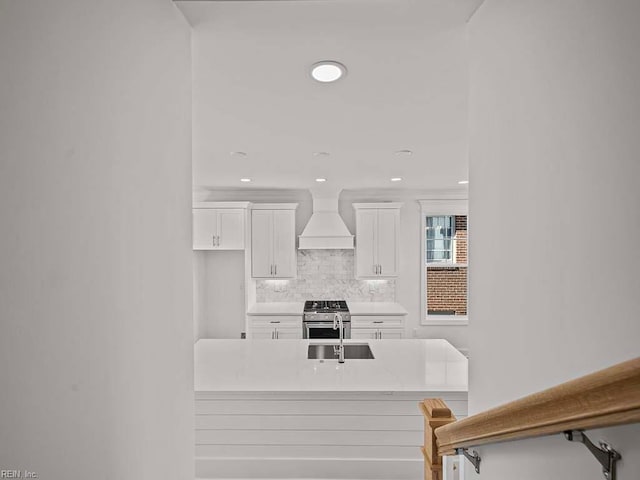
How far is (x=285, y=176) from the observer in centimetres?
467

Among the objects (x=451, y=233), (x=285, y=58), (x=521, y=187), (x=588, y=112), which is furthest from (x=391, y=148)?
(x=451, y=233)

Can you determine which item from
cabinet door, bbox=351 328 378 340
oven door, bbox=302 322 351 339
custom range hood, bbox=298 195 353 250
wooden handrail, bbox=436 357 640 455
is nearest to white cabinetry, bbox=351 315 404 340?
cabinet door, bbox=351 328 378 340

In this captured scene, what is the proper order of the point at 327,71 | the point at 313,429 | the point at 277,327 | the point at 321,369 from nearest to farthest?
the point at 327,71 → the point at 313,429 → the point at 321,369 → the point at 277,327

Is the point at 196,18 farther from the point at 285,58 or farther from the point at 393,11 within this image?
the point at 393,11

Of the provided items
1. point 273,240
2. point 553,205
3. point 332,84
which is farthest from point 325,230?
point 553,205

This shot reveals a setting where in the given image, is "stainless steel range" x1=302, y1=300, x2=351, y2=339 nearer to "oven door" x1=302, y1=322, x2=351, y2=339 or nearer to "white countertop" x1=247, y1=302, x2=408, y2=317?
"oven door" x1=302, y1=322, x2=351, y2=339

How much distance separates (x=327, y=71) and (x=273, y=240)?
444 cm

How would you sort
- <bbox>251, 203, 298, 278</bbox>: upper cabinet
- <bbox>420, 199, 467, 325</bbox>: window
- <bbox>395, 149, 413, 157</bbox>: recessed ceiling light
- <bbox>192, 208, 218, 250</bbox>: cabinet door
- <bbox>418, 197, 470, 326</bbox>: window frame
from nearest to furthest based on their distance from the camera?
<bbox>395, 149, 413, 157</bbox>: recessed ceiling light, <bbox>192, 208, 218, 250</bbox>: cabinet door, <bbox>251, 203, 298, 278</bbox>: upper cabinet, <bbox>418, 197, 470, 326</bbox>: window frame, <bbox>420, 199, 467, 325</bbox>: window

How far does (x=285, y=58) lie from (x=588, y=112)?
114cm

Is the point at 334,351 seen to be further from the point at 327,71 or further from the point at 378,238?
the point at 327,71

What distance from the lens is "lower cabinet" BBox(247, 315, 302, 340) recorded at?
5.73 m

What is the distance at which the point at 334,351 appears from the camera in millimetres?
4164

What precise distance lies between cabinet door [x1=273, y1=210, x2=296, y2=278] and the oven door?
32.0 inches

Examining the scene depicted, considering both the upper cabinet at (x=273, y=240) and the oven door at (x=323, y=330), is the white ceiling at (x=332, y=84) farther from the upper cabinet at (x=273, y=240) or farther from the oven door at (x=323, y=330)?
the oven door at (x=323, y=330)
